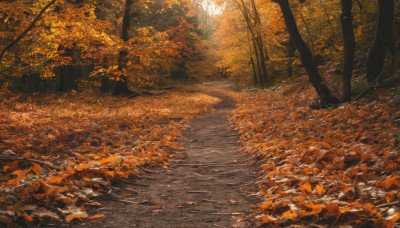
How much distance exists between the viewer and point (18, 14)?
Result: 8.38 m

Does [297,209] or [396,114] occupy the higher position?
[396,114]

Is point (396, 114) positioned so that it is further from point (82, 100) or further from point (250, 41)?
point (250, 41)

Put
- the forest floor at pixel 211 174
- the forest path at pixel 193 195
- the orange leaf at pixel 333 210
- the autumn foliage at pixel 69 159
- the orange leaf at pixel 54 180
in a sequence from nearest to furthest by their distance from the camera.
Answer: the orange leaf at pixel 333 210 < the forest floor at pixel 211 174 < the autumn foliage at pixel 69 159 < the forest path at pixel 193 195 < the orange leaf at pixel 54 180

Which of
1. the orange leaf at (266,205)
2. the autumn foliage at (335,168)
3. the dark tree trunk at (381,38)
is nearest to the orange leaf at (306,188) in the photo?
the autumn foliage at (335,168)

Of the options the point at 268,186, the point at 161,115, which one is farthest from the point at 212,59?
the point at 268,186

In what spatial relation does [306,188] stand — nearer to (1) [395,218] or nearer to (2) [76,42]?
(1) [395,218]

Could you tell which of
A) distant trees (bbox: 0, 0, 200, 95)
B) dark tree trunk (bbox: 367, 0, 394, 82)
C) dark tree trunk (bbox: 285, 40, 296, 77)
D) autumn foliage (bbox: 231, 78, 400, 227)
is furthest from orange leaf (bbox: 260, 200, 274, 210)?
dark tree trunk (bbox: 285, 40, 296, 77)

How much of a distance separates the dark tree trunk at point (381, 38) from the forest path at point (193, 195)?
5.08 metres

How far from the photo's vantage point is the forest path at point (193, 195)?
395 centimetres

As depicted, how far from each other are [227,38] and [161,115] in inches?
898

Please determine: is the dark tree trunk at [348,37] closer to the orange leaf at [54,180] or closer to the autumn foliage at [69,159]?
the autumn foliage at [69,159]

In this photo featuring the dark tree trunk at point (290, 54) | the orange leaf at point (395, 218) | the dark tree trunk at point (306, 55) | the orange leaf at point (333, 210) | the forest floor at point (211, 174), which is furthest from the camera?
the dark tree trunk at point (290, 54)

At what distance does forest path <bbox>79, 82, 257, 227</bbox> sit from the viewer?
3.95m

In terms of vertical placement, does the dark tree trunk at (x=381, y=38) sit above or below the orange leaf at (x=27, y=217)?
above
